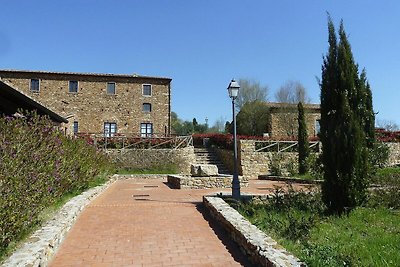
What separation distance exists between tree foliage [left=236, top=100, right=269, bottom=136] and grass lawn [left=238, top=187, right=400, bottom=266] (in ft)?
86.0

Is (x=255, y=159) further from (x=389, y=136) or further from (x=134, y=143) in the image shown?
(x=389, y=136)

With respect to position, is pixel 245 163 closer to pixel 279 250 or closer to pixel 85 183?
pixel 85 183

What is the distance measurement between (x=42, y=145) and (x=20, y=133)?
0.89 meters

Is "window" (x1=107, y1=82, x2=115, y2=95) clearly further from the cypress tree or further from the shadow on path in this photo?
the shadow on path

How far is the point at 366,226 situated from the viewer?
19.8ft

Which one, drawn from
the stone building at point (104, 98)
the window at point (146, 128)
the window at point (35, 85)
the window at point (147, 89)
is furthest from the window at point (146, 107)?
the window at point (35, 85)

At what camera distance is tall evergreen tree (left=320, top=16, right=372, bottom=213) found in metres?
7.13

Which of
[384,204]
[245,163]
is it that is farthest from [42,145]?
[245,163]

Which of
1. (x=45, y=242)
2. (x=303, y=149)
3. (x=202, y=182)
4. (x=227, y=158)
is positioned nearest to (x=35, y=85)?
(x=227, y=158)

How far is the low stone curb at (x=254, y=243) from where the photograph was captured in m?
3.97

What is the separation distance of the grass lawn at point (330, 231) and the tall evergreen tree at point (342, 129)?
1.71 feet

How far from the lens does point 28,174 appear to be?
536 cm

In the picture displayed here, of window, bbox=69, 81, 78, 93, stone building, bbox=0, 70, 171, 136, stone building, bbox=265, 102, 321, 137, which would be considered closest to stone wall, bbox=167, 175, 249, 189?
stone building, bbox=0, 70, 171, 136

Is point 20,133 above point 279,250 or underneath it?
above
